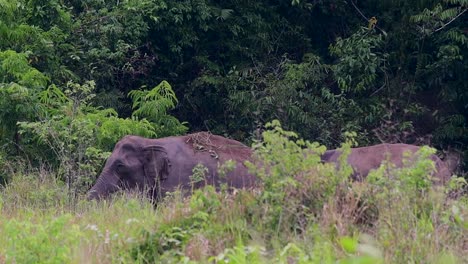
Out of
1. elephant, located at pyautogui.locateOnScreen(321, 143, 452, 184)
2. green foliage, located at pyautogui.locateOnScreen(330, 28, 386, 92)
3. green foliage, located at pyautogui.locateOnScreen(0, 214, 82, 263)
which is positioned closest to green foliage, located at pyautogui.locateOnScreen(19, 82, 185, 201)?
elephant, located at pyautogui.locateOnScreen(321, 143, 452, 184)

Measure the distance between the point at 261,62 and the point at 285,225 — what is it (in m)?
10.9

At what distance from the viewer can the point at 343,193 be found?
7.52m

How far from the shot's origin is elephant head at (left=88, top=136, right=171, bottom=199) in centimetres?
1213

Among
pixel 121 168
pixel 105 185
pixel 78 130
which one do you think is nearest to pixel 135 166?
pixel 121 168

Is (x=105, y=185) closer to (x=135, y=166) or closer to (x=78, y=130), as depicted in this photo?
(x=135, y=166)

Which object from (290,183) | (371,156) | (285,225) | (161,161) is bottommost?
(161,161)

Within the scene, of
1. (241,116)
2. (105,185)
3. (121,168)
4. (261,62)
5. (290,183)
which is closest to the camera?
(290,183)

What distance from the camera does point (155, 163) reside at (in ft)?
40.4

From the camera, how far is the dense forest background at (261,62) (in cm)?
1555

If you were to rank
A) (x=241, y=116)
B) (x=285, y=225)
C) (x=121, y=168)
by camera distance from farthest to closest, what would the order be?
(x=241, y=116) → (x=121, y=168) → (x=285, y=225)

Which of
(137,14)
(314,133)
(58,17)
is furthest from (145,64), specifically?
(314,133)

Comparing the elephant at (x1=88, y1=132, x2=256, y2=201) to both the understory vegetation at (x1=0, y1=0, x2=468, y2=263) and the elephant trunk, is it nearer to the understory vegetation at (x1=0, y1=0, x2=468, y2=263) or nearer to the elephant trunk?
the elephant trunk

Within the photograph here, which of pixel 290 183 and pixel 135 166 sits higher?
pixel 290 183

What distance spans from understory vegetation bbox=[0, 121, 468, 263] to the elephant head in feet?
13.3
